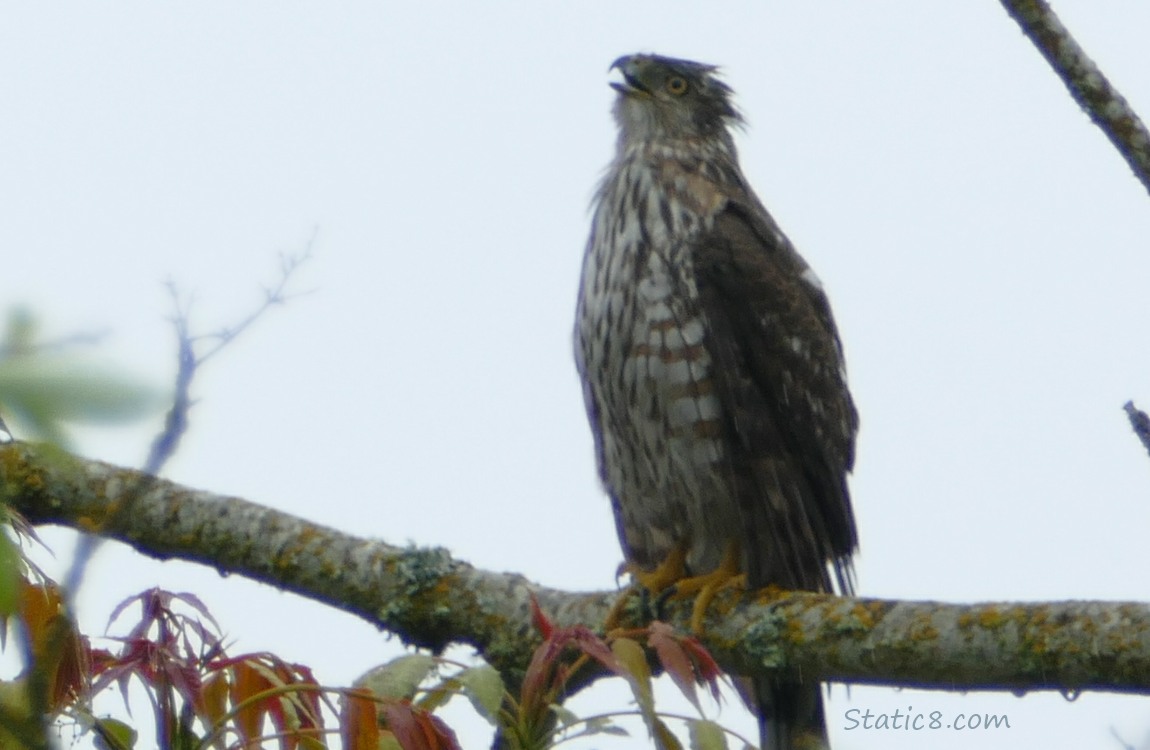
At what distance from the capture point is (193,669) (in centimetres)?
243

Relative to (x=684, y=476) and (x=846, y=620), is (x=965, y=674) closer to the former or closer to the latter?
(x=846, y=620)

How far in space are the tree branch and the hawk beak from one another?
7.99 ft

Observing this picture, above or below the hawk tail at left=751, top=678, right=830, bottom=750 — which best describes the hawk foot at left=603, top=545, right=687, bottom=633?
above

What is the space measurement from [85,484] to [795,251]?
8.62 feet

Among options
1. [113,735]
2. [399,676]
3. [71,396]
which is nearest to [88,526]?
[71,396]

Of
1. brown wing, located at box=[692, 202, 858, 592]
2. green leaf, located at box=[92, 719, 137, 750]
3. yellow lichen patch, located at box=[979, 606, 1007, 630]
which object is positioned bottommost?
green leaf, located at box=[92, 719, 137, 750]

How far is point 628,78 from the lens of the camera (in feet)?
19.2

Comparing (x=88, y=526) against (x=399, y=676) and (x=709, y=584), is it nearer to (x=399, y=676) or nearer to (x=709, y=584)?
(x=399, y=676)

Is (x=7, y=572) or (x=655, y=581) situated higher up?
(x=655, y=581)

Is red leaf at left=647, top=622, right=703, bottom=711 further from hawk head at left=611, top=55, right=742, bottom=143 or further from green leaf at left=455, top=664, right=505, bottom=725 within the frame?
hawk head at left=611, top=55, right=742, bottom=143

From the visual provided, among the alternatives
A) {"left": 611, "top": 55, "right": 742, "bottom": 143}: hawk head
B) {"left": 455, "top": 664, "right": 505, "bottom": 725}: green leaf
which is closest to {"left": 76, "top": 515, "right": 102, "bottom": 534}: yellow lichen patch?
{"left": 455, "top": 664, "right": 505, "bottom": 725}: green leaf

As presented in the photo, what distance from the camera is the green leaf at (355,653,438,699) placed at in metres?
2.24

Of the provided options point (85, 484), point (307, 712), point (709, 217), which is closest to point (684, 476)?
point (709, 217)

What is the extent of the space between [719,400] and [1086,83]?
6.03 ft
